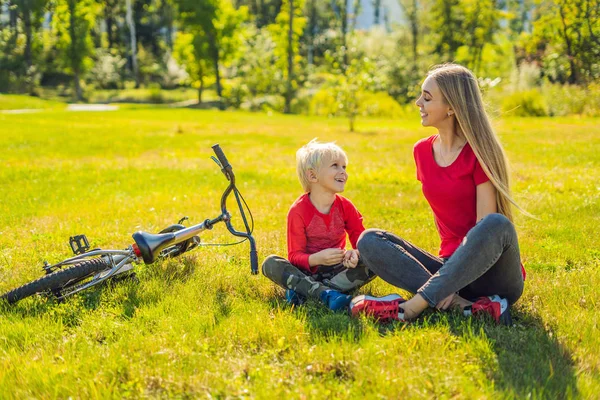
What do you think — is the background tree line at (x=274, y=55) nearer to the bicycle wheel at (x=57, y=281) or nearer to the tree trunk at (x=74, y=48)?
the tree trunk at (x=74, y=48)

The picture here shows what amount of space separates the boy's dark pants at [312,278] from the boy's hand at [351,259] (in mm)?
144

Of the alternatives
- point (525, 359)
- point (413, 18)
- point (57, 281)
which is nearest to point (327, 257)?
point (525, 359)

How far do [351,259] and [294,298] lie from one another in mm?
531

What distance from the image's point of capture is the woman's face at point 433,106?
4180mm

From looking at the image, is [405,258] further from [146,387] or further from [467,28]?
[467,28]

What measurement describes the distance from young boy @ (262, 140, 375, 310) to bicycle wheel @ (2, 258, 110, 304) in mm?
1365

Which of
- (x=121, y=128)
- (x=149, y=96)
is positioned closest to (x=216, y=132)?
(x=121, y=128)

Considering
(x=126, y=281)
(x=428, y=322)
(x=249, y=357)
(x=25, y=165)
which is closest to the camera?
(x=249, y=357)

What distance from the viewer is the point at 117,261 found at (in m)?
4.64

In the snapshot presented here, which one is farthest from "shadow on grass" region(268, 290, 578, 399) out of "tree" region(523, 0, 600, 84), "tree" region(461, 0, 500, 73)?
"tree" region(461, 0, 500, 73)

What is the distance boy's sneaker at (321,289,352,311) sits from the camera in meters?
4.15

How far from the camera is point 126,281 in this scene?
4793 mm

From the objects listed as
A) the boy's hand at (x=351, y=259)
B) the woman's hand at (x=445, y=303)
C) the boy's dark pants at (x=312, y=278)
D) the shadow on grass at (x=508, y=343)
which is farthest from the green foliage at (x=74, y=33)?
the woman's hand at (x=445, y=303)

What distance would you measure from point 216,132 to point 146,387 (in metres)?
18.2
